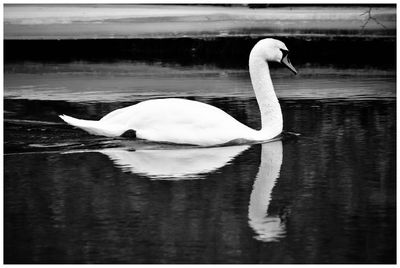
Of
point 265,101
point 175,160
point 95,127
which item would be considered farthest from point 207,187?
point 265,101

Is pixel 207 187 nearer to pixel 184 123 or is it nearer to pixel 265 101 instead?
pixel 184 123

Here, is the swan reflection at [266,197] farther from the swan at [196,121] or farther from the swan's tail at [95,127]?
the swan's tail at [95,127]

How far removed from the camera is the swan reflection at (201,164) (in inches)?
297

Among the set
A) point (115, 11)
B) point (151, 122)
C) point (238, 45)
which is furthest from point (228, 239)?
point (238, 45)

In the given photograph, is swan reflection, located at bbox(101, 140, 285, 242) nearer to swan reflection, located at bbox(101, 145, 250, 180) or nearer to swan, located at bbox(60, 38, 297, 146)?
swan reflection, located at bbox(101, 145, 250, 180)

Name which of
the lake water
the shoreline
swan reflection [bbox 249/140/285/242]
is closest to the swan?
the lake water

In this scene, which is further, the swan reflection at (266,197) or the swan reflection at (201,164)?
the swan reflection at (201,164)

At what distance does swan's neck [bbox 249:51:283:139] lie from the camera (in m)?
9.89

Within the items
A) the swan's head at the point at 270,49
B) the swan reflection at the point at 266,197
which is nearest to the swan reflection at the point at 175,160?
the swan reflection at the point at 266,197

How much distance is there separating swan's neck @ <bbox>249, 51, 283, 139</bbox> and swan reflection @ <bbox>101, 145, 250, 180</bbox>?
A: 0.43 metres

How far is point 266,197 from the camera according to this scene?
25.0 ft

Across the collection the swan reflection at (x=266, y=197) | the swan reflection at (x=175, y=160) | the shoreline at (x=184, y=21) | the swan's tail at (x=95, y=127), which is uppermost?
the shoreline at (x=184, y=21)

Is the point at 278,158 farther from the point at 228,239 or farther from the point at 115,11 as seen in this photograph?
the point at 115,11

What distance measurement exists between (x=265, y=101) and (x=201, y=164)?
5.23ft
